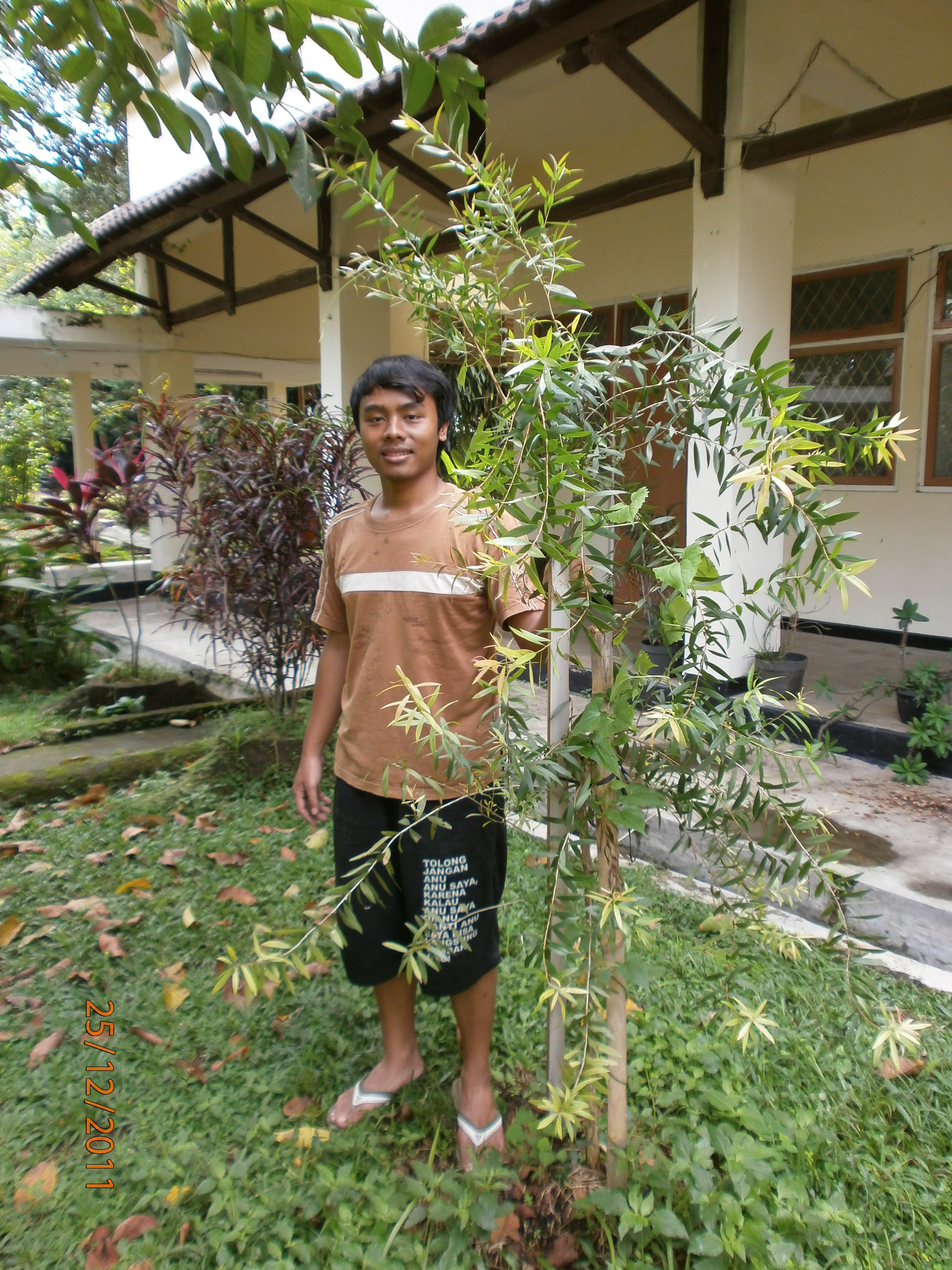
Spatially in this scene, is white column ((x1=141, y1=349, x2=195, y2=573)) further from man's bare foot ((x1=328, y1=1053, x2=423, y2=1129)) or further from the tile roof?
man's bare foot ((x1=328, y1=1053, x2=423, y2=1129))

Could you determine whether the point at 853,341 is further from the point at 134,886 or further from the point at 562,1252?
the point at 562,1252

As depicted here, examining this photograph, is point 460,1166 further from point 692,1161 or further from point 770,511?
point 770,511

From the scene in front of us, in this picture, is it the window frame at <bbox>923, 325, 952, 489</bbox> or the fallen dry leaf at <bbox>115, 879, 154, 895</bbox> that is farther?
the window frame at <bbox>923, 325, 952, 489</bbox>

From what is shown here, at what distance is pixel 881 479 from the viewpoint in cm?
611

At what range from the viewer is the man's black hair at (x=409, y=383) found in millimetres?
1797

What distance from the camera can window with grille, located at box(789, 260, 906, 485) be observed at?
5.85 metres

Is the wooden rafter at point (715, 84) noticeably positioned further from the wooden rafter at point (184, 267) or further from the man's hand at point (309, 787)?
the wooden rafter at point (184, 267)

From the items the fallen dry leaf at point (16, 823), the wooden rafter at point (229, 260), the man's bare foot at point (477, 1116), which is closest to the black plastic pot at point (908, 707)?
the man's bare foot at point (477, 1116)

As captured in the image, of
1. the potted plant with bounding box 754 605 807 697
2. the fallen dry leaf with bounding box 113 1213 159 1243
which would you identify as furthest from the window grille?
the fallen dry leaf with bounding box 113 1213 159 1243

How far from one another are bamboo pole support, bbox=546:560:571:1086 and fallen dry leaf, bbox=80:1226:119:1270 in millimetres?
948

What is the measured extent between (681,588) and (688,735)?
0.44 meters

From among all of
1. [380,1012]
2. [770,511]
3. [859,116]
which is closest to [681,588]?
[770,511]

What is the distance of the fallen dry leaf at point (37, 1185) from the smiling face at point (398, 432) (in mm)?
1738
